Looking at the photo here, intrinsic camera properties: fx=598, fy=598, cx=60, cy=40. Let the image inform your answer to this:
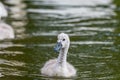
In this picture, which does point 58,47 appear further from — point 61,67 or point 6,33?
point 6,33

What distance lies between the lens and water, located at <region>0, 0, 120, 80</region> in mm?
13916

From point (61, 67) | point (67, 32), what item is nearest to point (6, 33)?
point (67, 32)

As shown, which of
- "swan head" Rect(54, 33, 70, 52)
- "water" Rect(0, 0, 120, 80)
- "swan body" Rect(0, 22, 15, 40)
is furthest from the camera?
"swan body" Rect(0, 22, 15, 40)

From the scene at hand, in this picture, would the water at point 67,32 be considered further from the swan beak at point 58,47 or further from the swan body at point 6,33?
the swan beak at point 58,47

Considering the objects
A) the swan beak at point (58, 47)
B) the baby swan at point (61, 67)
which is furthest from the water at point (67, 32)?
the swan beak at point (58, 47)

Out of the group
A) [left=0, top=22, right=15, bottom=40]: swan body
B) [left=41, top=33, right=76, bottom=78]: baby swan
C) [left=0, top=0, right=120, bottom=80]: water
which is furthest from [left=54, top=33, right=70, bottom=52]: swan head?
[left=0, top=22, right=15, bottom=40]: swan body

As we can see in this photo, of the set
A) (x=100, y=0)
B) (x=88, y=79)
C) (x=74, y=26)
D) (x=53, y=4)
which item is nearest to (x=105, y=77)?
(x=88, y=79)

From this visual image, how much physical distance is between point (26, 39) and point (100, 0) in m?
9.91

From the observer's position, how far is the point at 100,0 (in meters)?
26.7

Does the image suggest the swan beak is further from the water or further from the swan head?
the water

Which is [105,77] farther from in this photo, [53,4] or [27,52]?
[53,4]

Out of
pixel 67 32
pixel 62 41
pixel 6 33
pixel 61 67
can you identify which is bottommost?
pixel 61 67

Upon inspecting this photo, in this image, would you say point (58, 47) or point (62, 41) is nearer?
point (58, 47)

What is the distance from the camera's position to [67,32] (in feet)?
60.3
